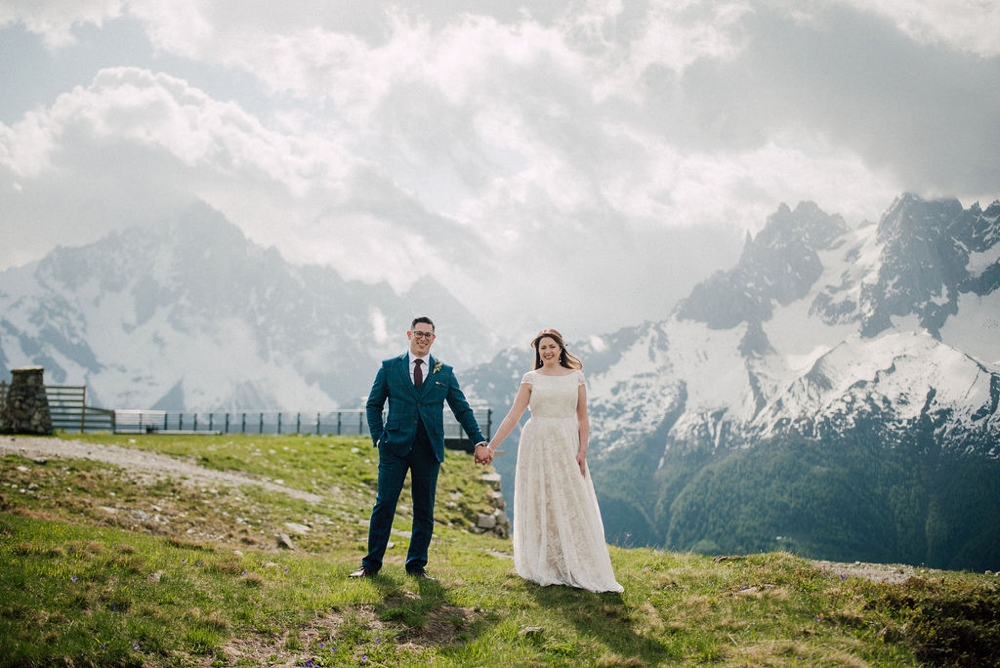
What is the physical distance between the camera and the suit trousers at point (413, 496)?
9.25 m

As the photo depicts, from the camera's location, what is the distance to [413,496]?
9453mm

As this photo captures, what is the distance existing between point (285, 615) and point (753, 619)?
566cm

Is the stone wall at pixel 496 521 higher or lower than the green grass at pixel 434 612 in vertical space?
lower

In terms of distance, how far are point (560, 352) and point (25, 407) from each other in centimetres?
2503

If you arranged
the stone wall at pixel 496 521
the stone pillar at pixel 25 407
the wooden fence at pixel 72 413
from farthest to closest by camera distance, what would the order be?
the wooden fence at pixel 72 413 → the stone pillar at pixel 25 407 → the stone wall at pixel 496 521

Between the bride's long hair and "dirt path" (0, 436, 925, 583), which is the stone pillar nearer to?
"dirt path" (0, 436, 925, 583)

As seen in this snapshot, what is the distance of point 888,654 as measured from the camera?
6855 mm

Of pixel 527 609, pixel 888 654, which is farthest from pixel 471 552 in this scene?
pixel 888 654

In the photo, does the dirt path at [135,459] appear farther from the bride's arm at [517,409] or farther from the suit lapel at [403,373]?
the suit lapel at [403,373]

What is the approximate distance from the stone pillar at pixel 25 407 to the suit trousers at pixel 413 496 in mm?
22666

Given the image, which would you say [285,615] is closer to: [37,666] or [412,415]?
[37,666]

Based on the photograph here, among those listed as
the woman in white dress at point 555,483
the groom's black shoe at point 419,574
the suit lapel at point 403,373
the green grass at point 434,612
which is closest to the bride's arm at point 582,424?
the woman in white dress at point 555,483

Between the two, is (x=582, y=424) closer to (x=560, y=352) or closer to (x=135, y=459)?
(x=560, y=352)

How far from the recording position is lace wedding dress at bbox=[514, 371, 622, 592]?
9.30m
